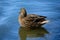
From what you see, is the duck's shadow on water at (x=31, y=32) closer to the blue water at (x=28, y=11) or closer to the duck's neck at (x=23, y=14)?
the blue water at (x=28, y=11)

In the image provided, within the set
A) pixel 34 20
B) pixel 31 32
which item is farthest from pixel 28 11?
pixel 31 32

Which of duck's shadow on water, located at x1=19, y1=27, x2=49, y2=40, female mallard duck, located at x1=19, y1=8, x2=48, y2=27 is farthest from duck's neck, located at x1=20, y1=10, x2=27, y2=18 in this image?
duck's shadow on water, located at x1=19, y1=27, x2=49, y2=40

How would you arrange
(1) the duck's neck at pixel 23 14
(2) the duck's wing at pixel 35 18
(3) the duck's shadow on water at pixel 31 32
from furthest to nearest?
1. (1) the duck's neck at pixel 23 14
2. (2) the duck's wing at pixel 35 18
3. (3) the duck's shadow on water at pixel 31 32

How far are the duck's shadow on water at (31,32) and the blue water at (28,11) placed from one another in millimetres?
122

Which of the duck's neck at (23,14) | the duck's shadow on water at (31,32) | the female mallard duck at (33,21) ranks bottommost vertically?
the duck's shadow on water at (31,32)

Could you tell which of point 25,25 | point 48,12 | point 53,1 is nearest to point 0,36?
point 25,25

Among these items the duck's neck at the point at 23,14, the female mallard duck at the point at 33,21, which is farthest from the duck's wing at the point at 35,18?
the duck's neck at the point at 23,14

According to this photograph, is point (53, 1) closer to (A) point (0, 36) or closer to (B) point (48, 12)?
(B) point (48, 12)

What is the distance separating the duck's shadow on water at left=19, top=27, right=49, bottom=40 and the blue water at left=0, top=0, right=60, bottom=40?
0.40 feet

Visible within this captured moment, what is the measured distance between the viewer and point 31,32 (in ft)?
23.7

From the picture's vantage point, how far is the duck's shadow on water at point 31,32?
698cm

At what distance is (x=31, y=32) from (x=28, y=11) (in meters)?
1.59

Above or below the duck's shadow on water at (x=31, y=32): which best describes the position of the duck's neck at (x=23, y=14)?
above

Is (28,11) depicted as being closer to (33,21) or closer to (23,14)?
(23,14)
